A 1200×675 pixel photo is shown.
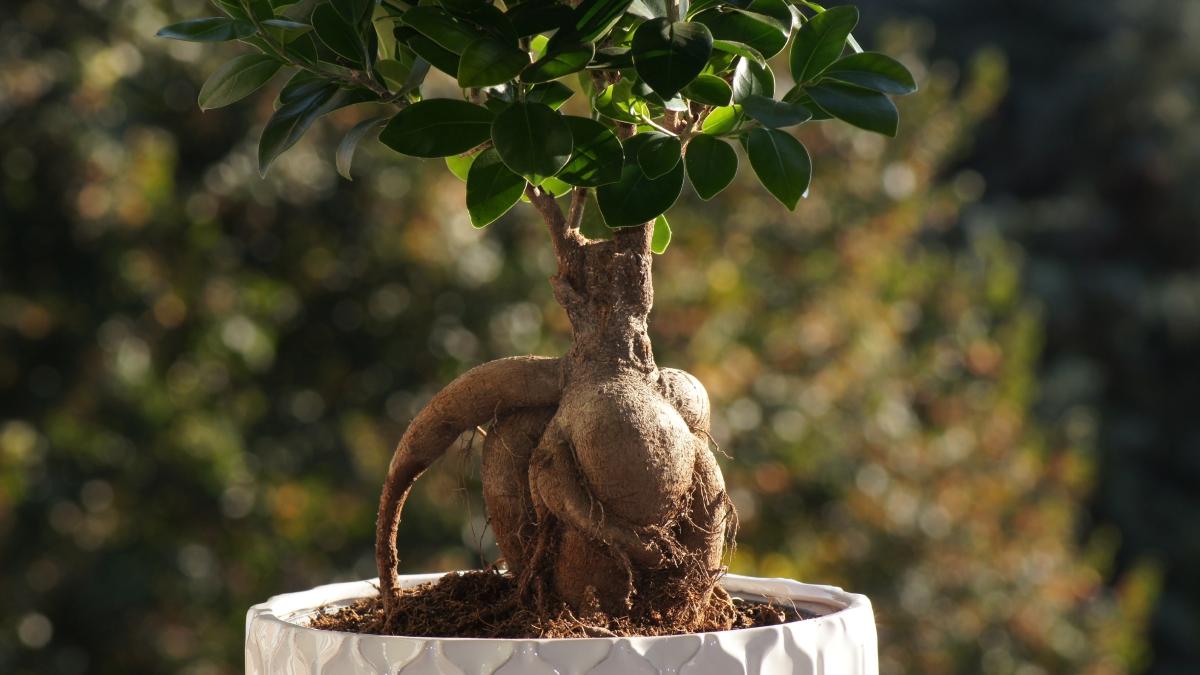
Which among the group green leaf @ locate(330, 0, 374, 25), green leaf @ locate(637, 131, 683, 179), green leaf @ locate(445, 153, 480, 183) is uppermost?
green leaf @ locate(330, 0, 374, 25)

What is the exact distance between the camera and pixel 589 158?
2.76ft

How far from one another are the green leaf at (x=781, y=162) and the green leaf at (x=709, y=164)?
0.02 meters

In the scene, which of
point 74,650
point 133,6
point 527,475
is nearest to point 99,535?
point 74,650

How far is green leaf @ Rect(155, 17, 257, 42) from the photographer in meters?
0.82

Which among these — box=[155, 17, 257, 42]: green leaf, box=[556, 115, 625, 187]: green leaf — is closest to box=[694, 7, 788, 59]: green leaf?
box=[556, 115, 625, 187]: green leaf

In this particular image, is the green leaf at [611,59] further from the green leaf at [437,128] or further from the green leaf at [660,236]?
the green leaf at [660,236]

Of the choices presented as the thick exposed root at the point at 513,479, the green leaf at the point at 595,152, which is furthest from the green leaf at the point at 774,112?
the thick exposed root at the point at 513,479

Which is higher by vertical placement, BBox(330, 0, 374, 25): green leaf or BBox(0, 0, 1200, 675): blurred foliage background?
BBox(330, 0, 374, 25): green leaf

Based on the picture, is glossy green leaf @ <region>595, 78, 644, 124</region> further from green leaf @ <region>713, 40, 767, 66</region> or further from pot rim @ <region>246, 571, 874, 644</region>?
pot rim @ <region>246, 571, 874, 644</region>

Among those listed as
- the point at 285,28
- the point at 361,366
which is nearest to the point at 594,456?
the point at 285,28

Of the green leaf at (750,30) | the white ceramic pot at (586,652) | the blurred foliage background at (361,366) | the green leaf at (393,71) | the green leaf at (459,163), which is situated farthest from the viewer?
the blurred foliage background at (361,366)

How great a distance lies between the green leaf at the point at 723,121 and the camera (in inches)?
33.2

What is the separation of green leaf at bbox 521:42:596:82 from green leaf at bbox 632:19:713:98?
36mm

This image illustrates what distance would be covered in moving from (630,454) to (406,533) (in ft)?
5.25
